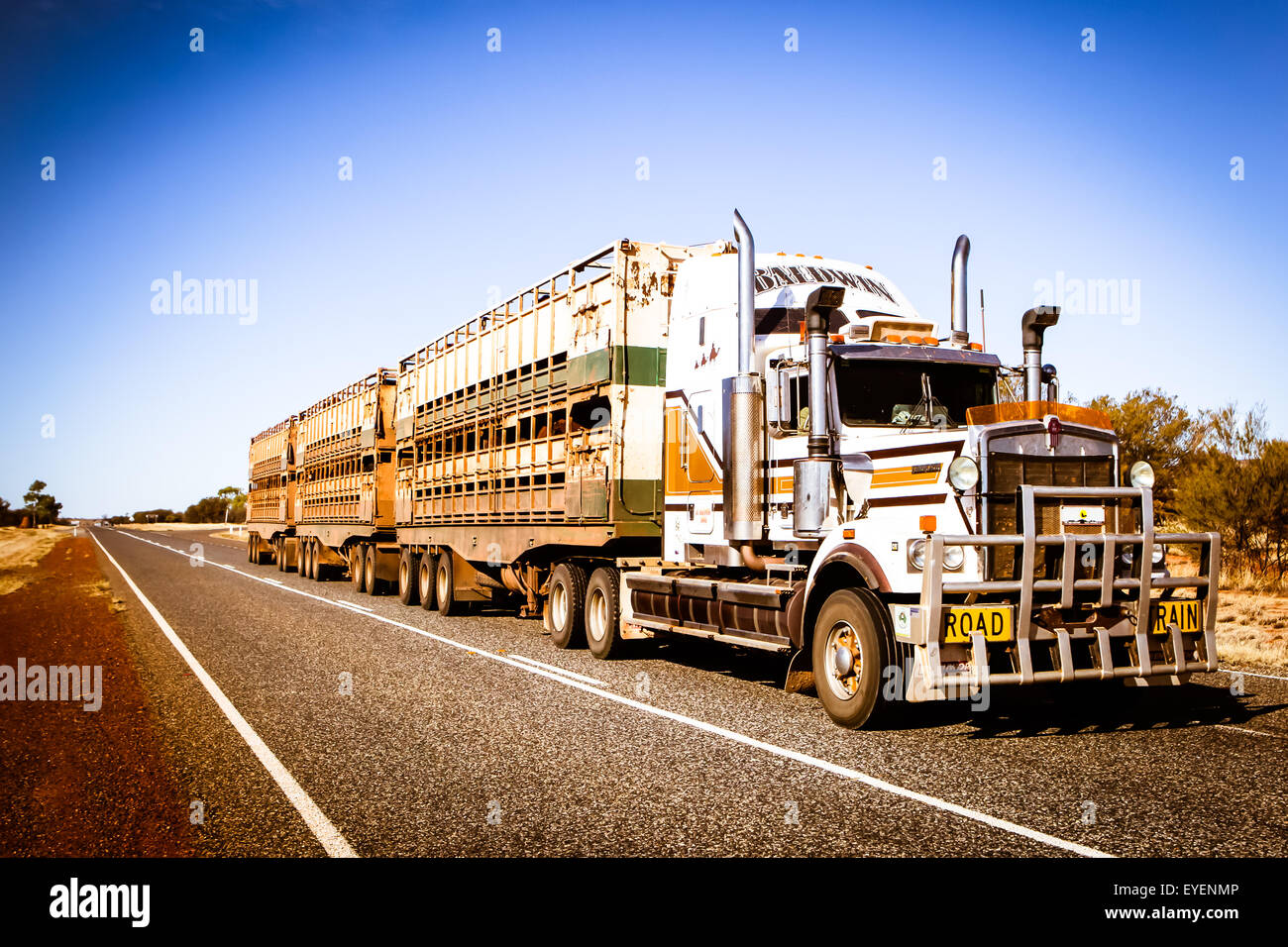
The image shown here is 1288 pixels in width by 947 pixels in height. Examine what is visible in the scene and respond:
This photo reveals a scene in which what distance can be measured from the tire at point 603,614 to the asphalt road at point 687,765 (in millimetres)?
477

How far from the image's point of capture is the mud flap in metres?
8.59

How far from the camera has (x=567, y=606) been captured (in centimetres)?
1307

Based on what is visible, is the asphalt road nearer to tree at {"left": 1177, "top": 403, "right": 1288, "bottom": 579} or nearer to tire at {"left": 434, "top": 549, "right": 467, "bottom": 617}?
tire at {"left": 434, "top": 549, "right": 467, "bottom": 617}

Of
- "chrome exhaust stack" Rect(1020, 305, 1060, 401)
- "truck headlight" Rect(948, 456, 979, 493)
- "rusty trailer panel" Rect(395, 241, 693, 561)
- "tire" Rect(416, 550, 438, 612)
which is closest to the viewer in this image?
"truck headlight" Rect(948, 456, 979, 493)

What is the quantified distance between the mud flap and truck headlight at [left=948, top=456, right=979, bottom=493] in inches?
81.6

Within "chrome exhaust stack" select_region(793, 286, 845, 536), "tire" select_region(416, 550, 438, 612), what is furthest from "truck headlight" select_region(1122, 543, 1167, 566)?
"tire" select_region(416, 550, 438, 612)

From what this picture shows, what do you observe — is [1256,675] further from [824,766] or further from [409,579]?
[409,579]

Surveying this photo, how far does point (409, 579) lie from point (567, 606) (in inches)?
317

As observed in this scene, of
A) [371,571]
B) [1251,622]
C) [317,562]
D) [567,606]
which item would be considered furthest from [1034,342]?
[317,562]

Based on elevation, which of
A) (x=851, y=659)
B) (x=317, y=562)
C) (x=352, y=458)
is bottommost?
(x=317, y=562)

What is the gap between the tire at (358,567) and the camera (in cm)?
2311

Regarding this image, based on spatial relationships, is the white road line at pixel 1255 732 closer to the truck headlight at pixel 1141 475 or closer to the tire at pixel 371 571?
the truck headlight at pixel 1141 475
